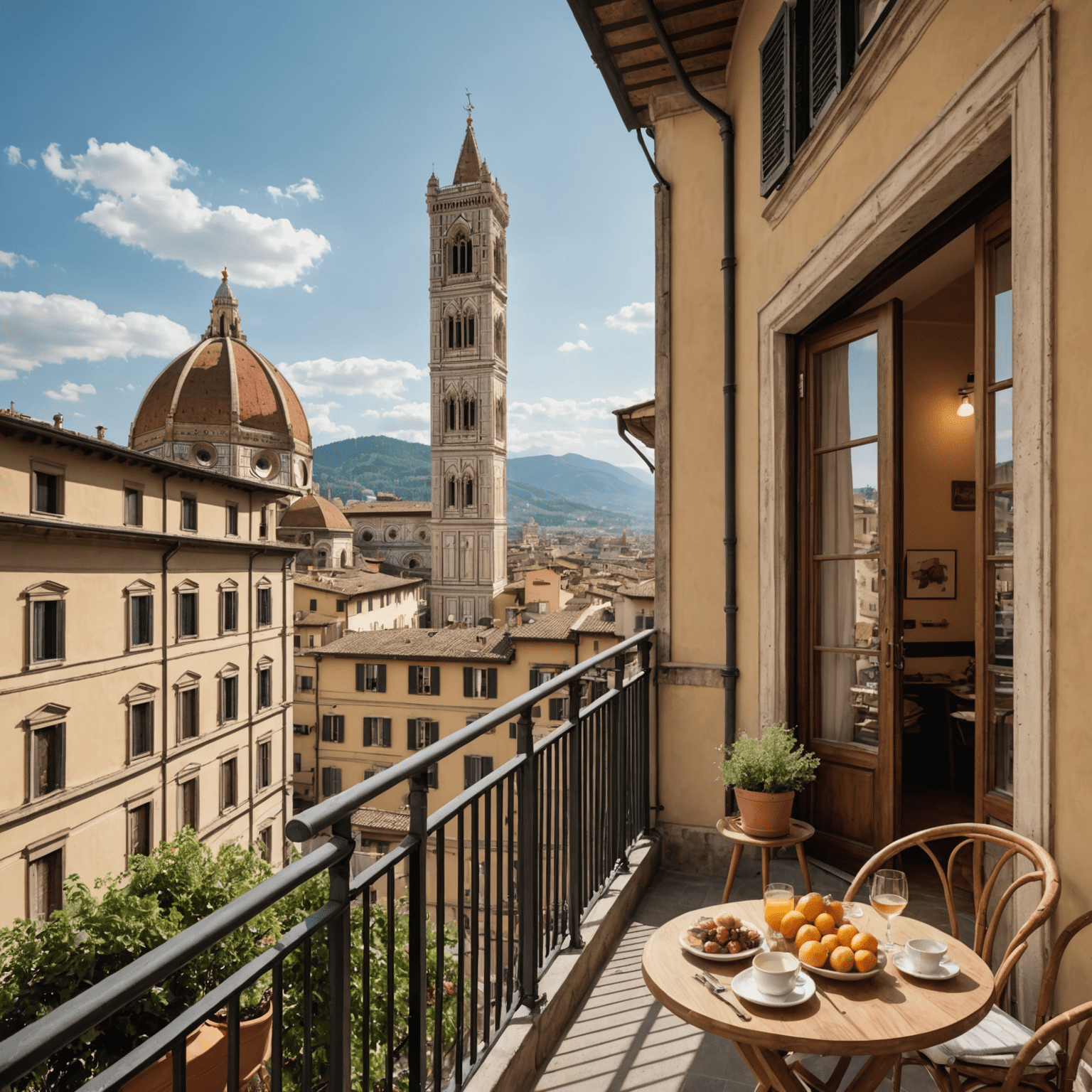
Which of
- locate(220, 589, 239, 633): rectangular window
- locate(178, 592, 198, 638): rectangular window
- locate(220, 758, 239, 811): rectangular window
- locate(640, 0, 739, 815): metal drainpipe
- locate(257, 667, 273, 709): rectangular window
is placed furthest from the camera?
locate(257, 667, 273, 709): rectangular window

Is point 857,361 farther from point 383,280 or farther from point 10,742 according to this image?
point 383,280

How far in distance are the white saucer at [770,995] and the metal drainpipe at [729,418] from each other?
243cm

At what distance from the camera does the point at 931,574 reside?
6.07 m

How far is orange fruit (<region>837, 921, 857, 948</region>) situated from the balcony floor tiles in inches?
34.9

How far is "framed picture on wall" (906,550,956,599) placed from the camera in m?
6.04

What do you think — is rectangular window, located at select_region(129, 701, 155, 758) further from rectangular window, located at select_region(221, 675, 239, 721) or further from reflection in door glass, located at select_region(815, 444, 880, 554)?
reflection in door glass, located at select_region(815, 444, 880, 554)

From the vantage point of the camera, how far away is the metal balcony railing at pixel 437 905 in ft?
2.71

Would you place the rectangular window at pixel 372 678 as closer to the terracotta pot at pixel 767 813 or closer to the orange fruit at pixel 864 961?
the terracotta pot at pixel 767 813

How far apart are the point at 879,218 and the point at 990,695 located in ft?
5.48

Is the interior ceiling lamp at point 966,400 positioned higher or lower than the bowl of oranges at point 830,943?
higher

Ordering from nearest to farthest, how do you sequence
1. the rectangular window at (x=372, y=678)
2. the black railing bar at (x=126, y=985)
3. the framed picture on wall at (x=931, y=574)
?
the black railing bar at (x=126, y=985), the framed picture on wall at (x=931, y=574), the rectangular window at (x=372, y=678)

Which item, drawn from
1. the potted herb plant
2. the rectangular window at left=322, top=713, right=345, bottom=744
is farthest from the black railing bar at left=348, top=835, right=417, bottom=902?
the rectangular window at left=322, top=713, right=345, bottom=744

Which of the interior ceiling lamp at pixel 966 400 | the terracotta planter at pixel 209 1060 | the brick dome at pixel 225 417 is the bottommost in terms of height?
the terracotta planter at pixel 209 1060

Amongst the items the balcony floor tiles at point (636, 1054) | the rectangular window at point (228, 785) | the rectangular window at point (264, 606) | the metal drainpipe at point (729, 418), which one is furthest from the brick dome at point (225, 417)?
the balcony floor tiles at point (636, 1054)
